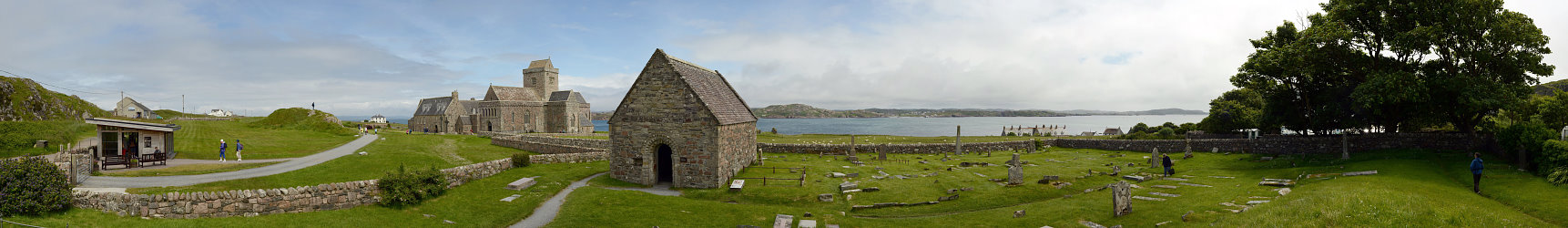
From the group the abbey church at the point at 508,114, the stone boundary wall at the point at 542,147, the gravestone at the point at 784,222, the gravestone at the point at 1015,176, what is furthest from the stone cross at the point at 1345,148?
the abbey church at the point at 508,114

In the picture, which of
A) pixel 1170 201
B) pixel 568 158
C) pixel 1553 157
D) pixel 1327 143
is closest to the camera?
pixel 1170 201

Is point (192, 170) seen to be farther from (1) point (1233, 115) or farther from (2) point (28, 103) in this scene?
(1) point (1233, 115)

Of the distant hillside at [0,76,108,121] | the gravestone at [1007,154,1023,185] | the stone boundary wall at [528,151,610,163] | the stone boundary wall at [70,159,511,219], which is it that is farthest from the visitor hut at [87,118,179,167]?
the gravestone at [1007,154,1023,185]

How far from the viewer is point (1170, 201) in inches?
602

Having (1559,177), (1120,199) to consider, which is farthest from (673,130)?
(1559,177)

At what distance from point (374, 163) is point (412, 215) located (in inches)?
481

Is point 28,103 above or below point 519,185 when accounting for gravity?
above

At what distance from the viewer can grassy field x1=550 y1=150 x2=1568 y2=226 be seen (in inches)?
452

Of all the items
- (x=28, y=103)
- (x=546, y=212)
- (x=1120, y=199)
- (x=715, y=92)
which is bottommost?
(x=546, y=212)

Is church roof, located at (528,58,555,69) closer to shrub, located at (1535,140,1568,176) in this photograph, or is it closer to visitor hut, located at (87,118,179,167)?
visitor hut, located at (87,118,179,167)

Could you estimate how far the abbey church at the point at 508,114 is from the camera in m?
73.8

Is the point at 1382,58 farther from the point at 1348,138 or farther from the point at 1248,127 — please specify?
the point at 1248,127

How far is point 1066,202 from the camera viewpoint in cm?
1623

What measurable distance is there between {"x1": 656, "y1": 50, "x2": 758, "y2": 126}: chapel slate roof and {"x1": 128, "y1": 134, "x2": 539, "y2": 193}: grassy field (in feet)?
28.7
